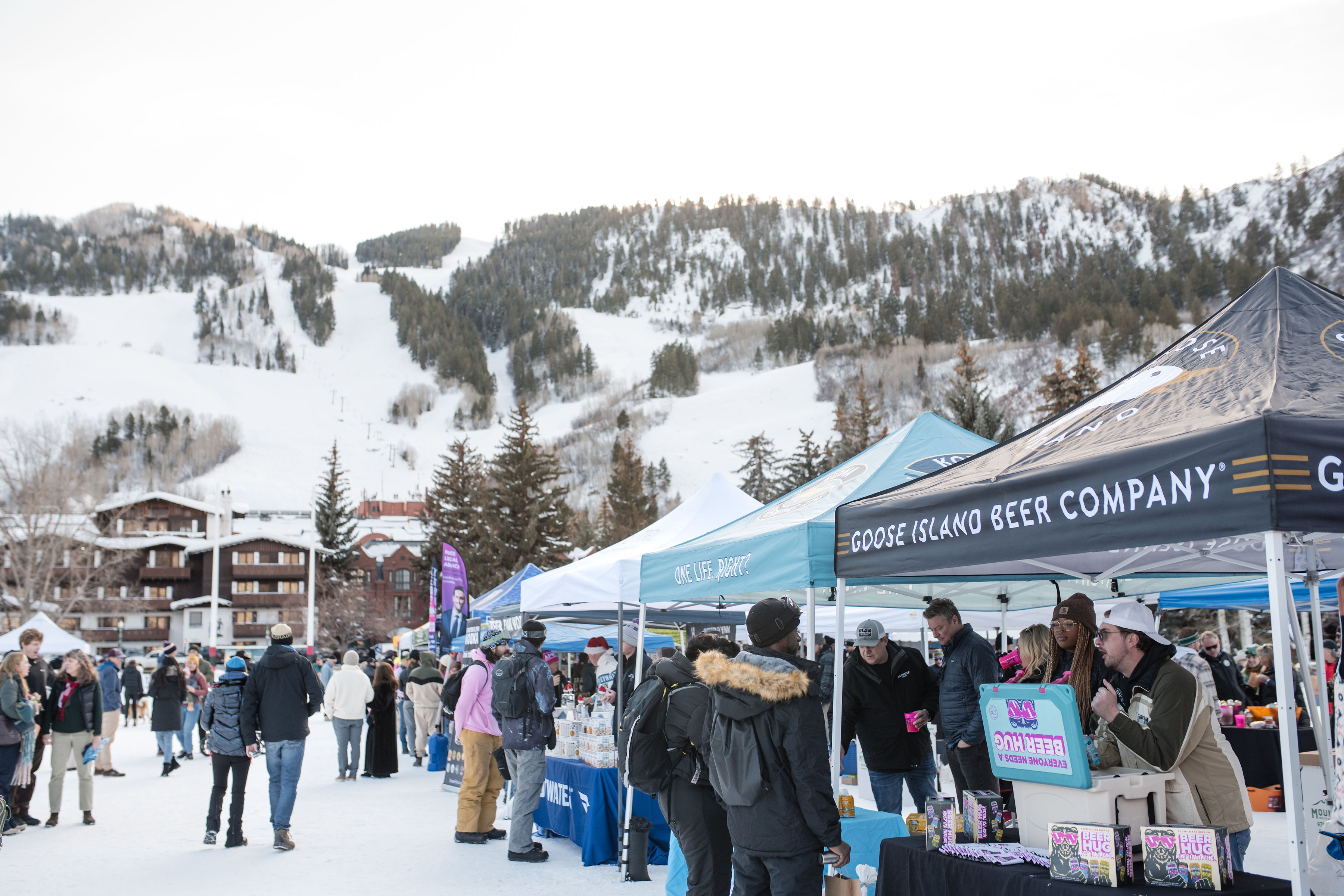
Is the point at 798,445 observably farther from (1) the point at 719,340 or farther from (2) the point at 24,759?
(1) the point at 719,340

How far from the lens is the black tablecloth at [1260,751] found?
28.7 feet

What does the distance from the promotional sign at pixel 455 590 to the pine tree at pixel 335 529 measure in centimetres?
3873

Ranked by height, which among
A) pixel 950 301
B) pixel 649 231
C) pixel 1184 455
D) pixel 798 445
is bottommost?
pixel 1184 455

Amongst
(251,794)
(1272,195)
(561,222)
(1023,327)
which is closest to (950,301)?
(1023,327)

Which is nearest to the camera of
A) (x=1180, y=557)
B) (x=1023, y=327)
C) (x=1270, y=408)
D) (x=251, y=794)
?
(x=1270, y=408)

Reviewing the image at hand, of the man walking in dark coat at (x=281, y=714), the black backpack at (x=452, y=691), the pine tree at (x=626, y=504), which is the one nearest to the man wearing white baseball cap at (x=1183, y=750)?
the man walking in dark coat at (x=281, y=714)

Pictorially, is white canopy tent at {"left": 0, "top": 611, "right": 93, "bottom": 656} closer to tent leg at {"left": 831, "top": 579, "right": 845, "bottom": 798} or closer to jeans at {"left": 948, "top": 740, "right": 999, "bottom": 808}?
tent leg at {"left": 831, "top": 579, "right": 845, "bottom": 798}

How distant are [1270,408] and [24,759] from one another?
9.08 meters

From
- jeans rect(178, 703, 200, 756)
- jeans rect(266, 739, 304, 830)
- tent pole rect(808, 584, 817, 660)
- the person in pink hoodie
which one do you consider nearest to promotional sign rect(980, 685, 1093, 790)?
tent pole rect(808, 584, 817, 660)

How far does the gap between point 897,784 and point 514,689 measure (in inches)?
108

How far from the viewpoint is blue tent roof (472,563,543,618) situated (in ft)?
40.5

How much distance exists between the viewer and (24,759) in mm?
7832

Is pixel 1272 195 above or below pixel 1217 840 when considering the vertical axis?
above

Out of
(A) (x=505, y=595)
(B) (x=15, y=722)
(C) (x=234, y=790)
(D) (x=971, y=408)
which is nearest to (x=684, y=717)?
(C) (x=234, y=790)
